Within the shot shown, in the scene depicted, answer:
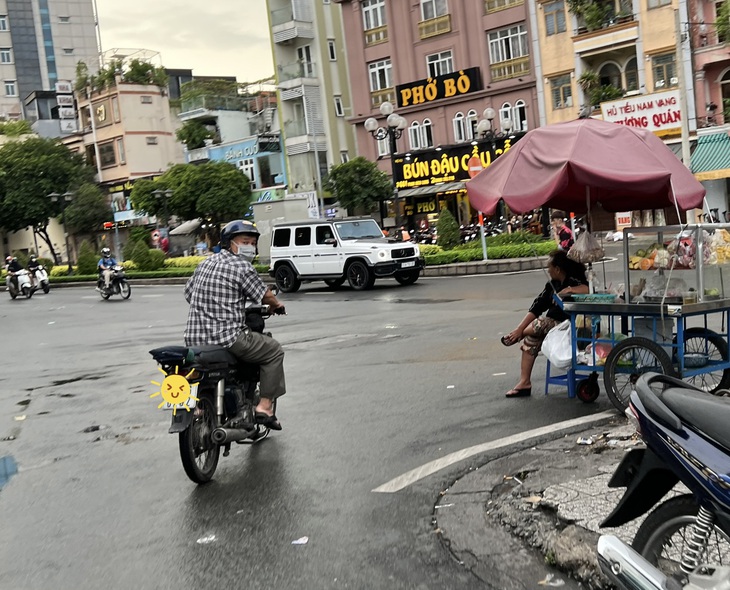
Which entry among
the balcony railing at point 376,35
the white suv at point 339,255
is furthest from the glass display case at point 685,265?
the balcony railing at point 376,35

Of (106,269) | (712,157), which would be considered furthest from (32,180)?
(712,157)

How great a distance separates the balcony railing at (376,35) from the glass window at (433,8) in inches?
95.4

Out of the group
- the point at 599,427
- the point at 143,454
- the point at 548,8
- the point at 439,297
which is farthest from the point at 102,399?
the point at 548,8

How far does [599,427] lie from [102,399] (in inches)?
231

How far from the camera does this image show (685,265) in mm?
6891

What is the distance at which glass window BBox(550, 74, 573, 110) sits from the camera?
37688 mm

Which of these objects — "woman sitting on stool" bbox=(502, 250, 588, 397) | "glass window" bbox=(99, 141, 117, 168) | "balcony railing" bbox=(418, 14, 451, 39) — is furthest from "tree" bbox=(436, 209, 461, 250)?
"glass window" bbox=(99, 141, 117, 168)

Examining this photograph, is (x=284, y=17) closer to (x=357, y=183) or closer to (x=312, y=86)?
(x=312, y=86)

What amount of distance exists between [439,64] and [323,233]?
68.7 ft

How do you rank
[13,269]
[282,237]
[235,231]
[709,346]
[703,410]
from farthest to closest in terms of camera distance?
[13,269]
[282,237]
[709,346]
[235,231]
[703,410]

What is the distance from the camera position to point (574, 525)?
443cm

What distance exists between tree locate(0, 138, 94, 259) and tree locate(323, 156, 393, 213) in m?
31.2

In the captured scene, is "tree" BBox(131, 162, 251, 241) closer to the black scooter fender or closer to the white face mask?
the white face mask

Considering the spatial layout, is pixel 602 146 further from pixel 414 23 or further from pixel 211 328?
pixel 414 23
